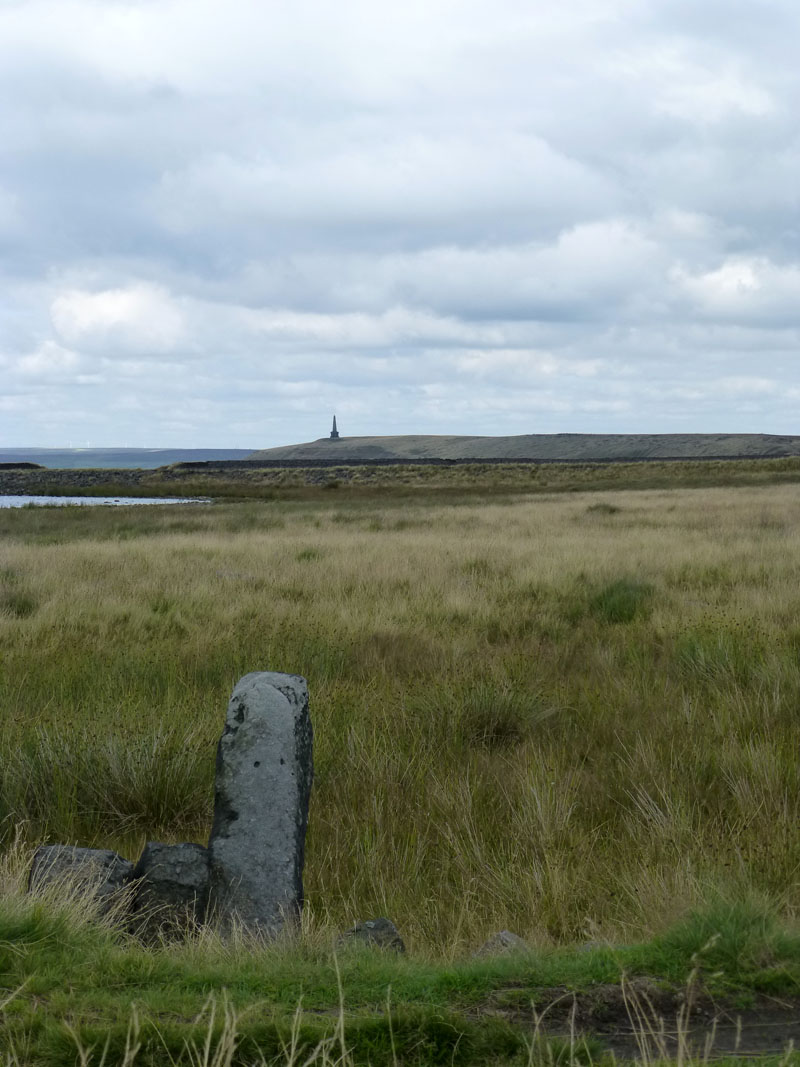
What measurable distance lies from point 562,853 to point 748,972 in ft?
3.99

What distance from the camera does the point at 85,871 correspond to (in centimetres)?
337

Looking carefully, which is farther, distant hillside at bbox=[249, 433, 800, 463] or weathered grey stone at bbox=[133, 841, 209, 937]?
distant hillside at bbox=[249, 433, 800, 463]

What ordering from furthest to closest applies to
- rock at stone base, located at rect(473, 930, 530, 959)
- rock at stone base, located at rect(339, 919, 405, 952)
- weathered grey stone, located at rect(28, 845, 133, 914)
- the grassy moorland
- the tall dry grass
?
the tall dry grass → weathered grey stone, located at rect(28, 845, 133, 914) → rock at stone base, located at rect(339, 919, 405, 952) → rock at stone base, located at rect(473, 930, 530, 959) → the grassy moorland

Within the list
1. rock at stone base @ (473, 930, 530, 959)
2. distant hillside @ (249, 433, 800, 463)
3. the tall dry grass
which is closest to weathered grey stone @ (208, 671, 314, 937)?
the tall dry grass

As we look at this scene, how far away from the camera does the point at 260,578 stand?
505 inches

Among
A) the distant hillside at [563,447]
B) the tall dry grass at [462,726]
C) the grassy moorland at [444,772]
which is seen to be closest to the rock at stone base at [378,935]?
the grassy moorland at [444,772]

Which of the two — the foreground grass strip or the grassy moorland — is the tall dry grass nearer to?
the grassy moorland

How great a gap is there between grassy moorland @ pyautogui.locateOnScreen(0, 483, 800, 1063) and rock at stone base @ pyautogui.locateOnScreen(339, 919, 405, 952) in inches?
5.3

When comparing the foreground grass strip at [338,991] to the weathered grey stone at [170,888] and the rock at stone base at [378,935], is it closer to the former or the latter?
the rock at stone base at [378,935]

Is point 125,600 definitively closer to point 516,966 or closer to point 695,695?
point 695,695

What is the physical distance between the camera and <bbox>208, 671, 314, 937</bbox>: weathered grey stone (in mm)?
3484

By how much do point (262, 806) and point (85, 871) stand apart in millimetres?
723

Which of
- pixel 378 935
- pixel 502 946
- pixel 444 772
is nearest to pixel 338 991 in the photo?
pixel 378 935

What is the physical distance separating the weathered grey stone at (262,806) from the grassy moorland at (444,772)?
0.27 meters
